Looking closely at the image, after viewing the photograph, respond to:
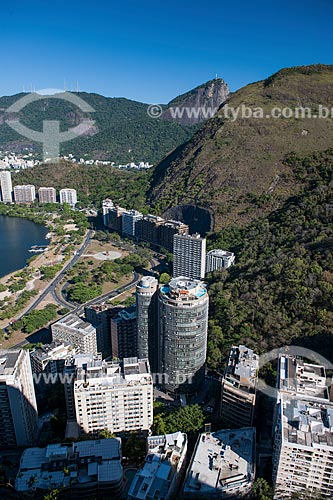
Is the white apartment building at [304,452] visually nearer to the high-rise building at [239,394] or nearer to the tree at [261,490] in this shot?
the tree at [261,490]

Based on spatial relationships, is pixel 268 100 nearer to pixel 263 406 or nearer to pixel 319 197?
pixel 319 197

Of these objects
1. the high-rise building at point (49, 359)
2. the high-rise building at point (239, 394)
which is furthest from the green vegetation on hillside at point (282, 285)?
the high-rise building at point (49, 359)

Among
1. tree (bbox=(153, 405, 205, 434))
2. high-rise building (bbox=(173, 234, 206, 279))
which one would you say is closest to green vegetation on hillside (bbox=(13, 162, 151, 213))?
high-rise building (bbox=(173, 234, 206, 279))

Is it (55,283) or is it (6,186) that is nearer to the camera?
(55,283)

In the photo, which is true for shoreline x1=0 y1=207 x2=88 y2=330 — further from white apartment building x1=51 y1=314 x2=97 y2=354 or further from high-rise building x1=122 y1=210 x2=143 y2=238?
white apartment building x1=51 y1=314 x2=97 y2=354

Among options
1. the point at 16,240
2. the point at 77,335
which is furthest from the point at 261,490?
the point at 16,240

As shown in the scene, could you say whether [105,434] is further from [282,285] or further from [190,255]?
[190,255]

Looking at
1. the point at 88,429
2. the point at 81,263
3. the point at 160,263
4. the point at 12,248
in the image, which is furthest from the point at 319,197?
the point at 12,248
